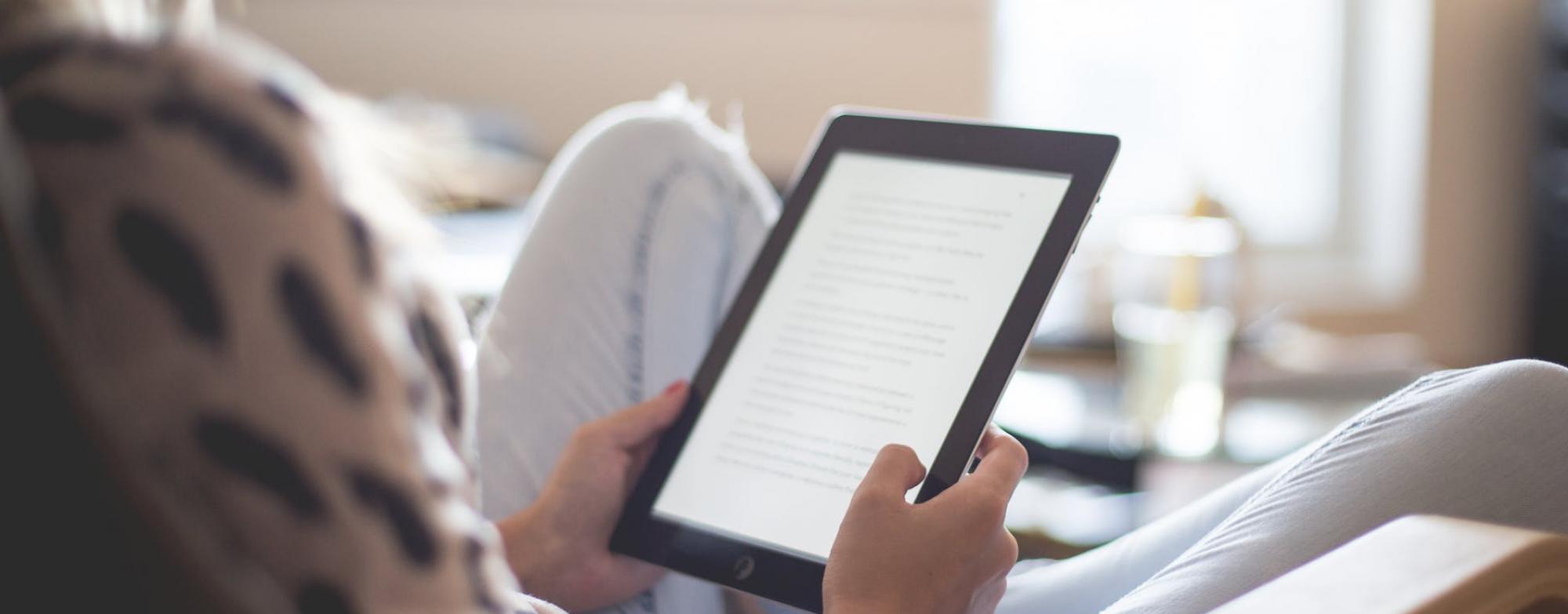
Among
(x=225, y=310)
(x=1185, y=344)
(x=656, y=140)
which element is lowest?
(x=1185, y=344)

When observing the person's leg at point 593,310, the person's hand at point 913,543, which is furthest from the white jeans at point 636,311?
the person's hand at point 913,543

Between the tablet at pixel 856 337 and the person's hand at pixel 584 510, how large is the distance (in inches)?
0.5

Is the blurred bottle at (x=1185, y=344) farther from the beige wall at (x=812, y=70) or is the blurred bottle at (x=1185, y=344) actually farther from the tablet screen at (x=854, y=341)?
the beige wall at (x=812, y=70)

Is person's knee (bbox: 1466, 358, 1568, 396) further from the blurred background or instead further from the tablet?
the blurred background

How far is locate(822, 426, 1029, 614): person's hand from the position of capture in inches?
25.6

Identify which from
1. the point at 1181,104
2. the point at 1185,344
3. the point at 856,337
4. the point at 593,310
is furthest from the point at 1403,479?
the point at 1181,104

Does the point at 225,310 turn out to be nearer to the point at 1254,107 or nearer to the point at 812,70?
the point at 812,70

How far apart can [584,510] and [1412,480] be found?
0.49 metres

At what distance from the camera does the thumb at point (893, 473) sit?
0.67 meters

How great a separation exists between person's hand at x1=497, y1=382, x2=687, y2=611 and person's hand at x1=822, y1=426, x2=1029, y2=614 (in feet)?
0.86

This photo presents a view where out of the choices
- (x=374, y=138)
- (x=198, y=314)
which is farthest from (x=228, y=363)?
(x=374, y=138)

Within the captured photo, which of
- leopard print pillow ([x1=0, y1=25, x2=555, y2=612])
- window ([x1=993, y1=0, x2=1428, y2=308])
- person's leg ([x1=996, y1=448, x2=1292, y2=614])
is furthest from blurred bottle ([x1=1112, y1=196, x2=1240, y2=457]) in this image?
window ([x1=993, y1=0, x2=1428, y2=308])

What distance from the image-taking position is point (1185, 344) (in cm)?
186

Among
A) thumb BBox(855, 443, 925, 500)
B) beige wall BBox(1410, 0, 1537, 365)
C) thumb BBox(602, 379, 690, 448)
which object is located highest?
thumb BBox(855, 443, 925, 500)
